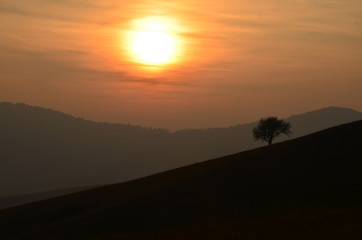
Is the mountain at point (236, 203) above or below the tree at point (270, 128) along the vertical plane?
below

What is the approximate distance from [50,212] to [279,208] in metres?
38.4

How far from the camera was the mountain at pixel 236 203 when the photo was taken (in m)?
45.5

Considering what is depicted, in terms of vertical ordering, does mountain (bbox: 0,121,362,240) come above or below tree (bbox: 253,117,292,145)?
below

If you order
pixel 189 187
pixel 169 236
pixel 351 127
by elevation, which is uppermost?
pixel 351 127

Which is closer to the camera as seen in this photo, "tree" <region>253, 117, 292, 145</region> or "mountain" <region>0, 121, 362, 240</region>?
"mountain" <region>0, 121, 362, 240</region>

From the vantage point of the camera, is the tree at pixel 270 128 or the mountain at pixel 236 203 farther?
the tree at pixel 270 128

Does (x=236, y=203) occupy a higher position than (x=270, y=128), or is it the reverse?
(x=270, y=128)

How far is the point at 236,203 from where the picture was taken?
63.2 meters

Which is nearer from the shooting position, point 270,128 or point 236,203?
point 236,203

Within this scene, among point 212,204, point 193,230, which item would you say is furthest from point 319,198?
point 193,230

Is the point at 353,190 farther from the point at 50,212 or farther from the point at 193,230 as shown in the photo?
the point at 50,212

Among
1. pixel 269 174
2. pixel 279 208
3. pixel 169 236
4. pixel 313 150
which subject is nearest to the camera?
pixel 169 236

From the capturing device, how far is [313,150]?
7788 centimetres

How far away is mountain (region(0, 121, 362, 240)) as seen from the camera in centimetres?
4551
